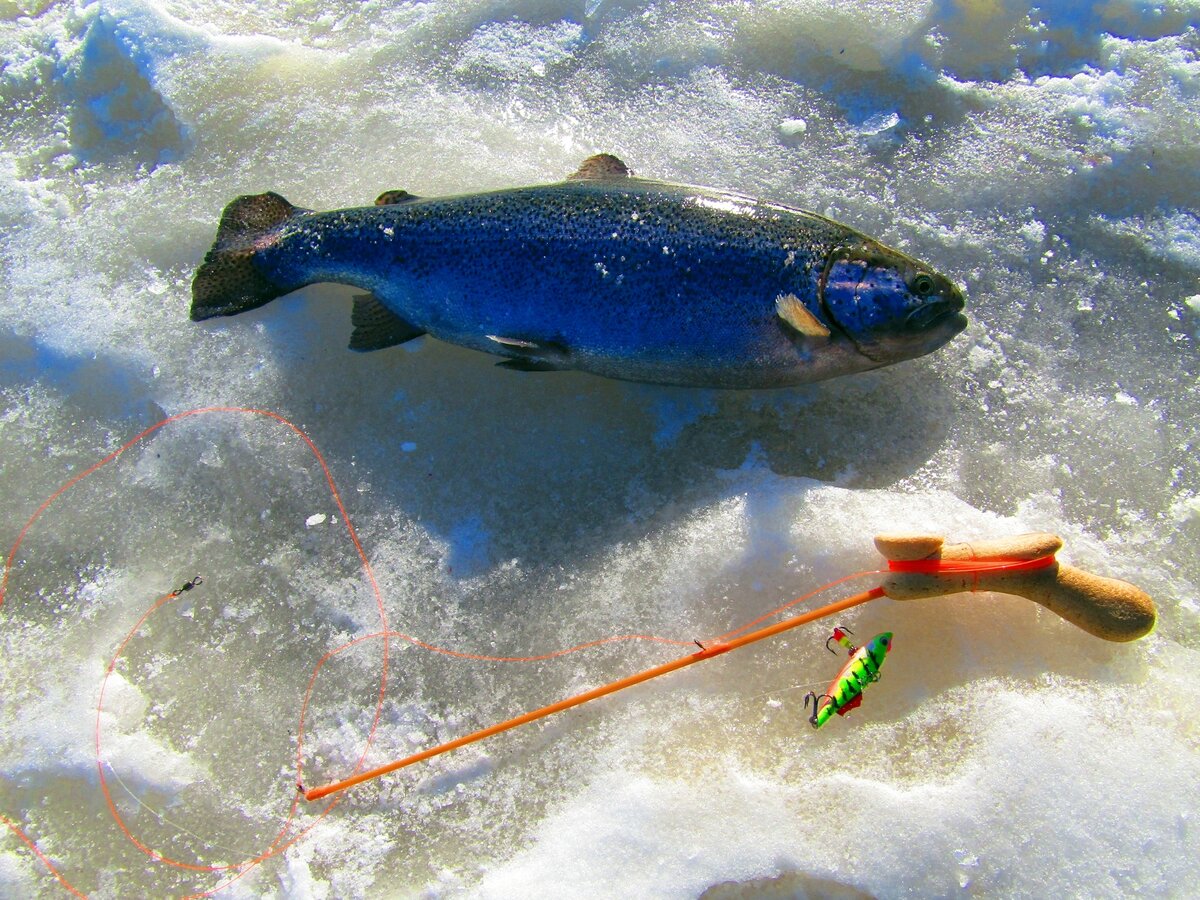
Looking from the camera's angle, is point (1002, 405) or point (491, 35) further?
point (491, 35)

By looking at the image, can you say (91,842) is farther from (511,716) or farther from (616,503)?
(616,503)

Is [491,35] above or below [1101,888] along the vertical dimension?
above

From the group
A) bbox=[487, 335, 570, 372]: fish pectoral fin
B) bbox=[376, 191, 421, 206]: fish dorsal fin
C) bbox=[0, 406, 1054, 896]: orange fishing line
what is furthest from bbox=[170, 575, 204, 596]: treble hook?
bbox=[376, 191, 421, 206]: fish dorsal fin

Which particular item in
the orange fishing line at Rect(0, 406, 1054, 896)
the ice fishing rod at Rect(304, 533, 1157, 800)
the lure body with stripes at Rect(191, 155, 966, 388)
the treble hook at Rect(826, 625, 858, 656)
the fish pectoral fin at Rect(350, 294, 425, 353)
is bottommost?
the orange fishing line at Rect(0, 406, 1054, 896)

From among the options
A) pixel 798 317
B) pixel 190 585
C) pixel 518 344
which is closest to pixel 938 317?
pixel 798 317

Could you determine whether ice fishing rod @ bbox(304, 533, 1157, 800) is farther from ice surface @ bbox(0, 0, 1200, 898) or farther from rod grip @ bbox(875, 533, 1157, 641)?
ice surface @ bbox(0, 0, 1200, 898)

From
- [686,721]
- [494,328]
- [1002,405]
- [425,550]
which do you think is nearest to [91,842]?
[425,550]
